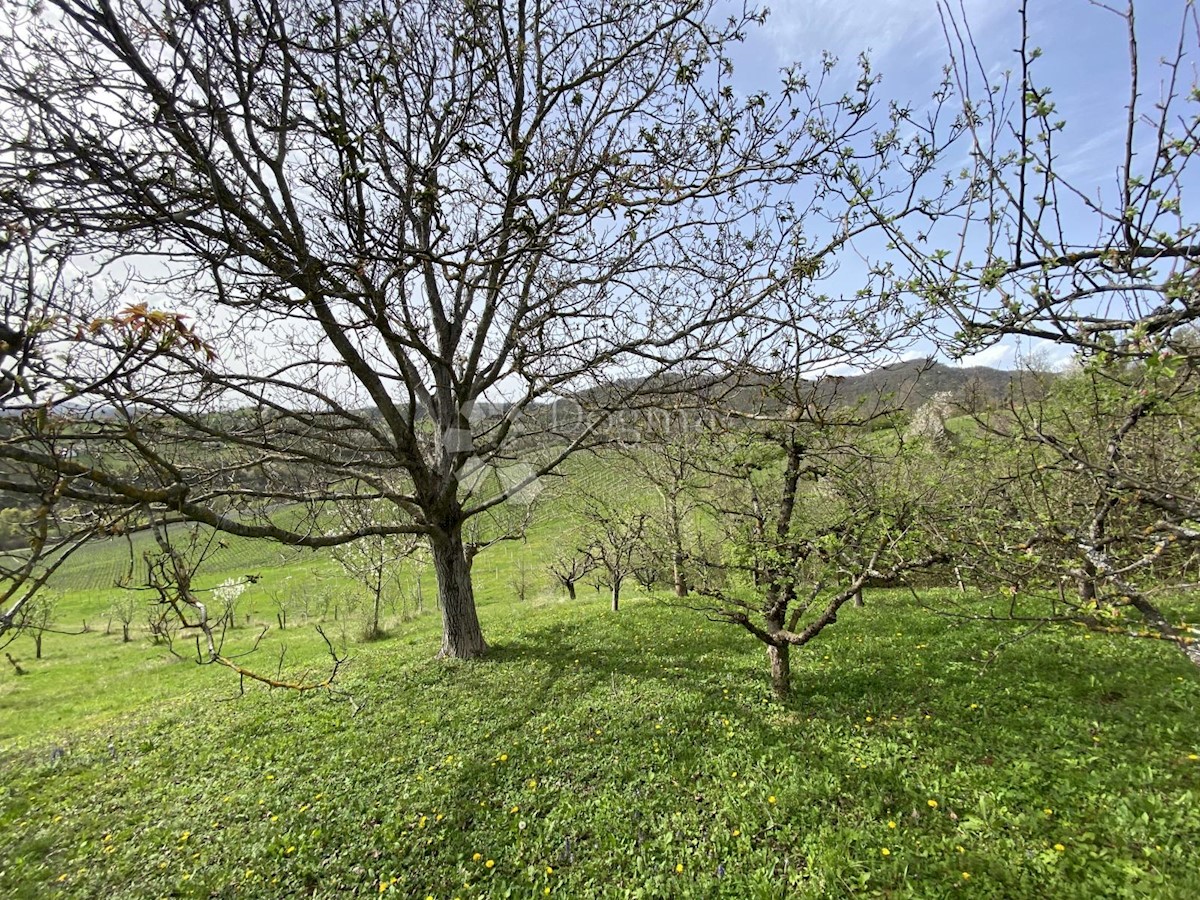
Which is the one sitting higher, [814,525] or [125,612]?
[814,525]

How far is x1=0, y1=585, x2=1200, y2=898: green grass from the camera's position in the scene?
3.80 meters

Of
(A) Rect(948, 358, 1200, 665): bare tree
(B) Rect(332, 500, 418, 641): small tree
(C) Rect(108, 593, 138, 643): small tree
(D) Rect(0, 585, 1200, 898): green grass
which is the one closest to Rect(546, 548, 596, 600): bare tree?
(B) Rect(332, 500, 418, 641): small tree

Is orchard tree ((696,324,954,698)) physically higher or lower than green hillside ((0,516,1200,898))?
higher

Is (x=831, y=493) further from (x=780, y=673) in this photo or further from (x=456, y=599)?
(x=456, y=599)

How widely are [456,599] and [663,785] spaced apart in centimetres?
467

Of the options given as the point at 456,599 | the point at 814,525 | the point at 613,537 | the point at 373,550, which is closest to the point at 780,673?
the point at 814,525

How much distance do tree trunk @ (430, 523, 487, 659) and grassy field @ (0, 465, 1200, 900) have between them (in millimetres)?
484

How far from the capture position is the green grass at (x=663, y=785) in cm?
380

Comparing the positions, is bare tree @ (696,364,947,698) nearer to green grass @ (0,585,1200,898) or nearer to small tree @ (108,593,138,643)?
green grass @ (0,585,1200,898)

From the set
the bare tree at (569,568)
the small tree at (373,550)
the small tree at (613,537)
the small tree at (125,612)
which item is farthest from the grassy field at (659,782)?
the small tree at (125,612)

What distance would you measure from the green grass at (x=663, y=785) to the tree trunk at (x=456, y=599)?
0.71m

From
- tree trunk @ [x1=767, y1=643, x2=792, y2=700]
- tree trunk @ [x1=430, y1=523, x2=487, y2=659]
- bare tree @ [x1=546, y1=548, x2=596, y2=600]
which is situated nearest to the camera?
tree trunk @ [x1=767, y1=643, x2=792, y2=700]

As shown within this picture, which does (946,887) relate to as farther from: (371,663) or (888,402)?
(371,663)

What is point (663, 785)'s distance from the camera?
4848 millimetres
